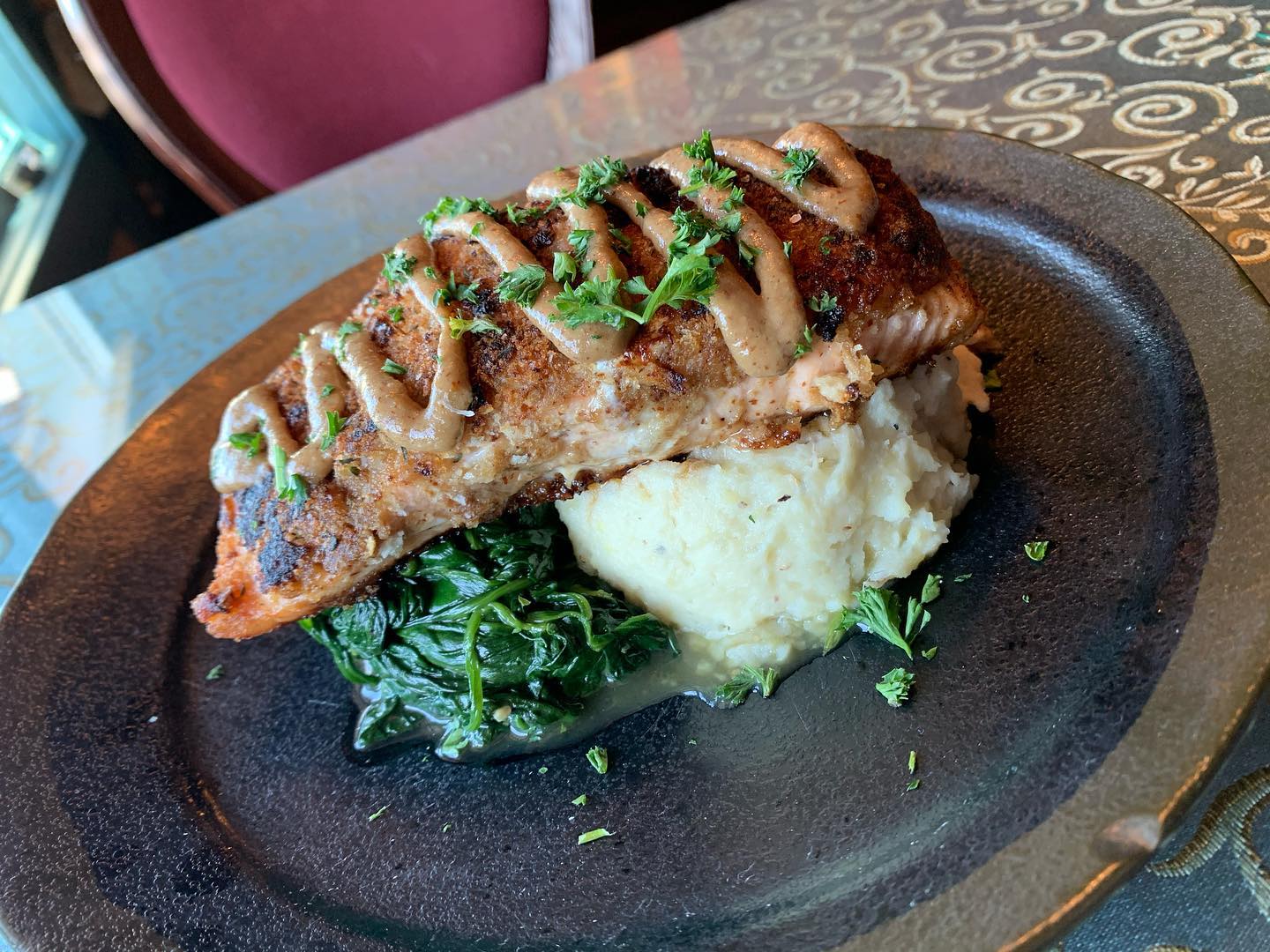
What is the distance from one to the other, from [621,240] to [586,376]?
341 millimetres

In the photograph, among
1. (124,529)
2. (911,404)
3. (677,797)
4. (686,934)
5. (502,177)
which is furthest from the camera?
(502,177)

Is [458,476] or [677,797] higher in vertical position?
[458,476]

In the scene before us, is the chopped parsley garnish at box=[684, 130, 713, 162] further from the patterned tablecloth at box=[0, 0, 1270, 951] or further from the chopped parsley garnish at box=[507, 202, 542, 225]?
the patterned tablecloth at box=[0, 0, 1270, 951]

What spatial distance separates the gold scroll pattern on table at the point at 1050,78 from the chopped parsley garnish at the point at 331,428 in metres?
2.36

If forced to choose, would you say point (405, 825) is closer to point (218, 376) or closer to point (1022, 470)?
point (1022, 470)

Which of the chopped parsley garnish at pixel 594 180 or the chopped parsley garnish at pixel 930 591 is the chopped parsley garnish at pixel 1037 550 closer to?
the chopped parsley garnish at pixel 930 591

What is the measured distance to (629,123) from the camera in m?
4.39

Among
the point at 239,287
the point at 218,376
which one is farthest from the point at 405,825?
the point at 239,287

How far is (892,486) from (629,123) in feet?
8.86

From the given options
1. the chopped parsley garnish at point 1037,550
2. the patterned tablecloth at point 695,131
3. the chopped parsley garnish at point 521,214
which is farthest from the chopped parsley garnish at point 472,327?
the patterned tablecloth at point 695,131

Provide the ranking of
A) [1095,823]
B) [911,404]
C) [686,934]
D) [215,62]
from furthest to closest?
[215,62] → [911,404] → [686,934] → [1095,823]

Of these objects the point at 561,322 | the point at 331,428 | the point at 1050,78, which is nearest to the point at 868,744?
the point at 561,322

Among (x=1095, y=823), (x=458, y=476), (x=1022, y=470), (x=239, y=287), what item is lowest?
(x=239, y=287)

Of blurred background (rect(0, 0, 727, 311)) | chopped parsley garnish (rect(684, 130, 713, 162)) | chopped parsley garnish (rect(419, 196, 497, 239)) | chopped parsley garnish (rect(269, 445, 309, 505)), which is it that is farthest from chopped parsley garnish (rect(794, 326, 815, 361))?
blurred background (rect(0, 0, 727, 311))
